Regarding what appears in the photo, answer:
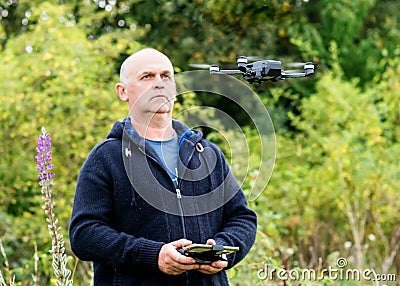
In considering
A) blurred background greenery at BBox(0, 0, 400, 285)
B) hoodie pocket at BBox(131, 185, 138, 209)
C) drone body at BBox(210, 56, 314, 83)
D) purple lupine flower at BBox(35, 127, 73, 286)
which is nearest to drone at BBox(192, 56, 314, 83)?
drone body at BBox(210, 56, 314, 83)

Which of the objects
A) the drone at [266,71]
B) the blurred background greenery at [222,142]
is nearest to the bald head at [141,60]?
the drone at [266,71]

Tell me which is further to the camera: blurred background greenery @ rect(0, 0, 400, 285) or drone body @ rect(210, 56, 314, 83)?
blurred background greenery @ rect(0, 0, 400, 285)

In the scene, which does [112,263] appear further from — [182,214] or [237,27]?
[237,27]

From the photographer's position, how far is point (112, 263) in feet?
8.08

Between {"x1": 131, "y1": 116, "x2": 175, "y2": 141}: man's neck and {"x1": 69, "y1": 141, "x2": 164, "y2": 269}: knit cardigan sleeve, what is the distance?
138 mm

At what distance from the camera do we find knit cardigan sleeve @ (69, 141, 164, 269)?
7.98 feet

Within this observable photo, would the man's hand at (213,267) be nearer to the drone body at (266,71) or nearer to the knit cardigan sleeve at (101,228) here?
the knit cardigan sleeve at (101,228)

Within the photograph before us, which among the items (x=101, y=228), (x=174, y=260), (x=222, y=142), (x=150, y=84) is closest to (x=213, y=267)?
(x=174, y=260)

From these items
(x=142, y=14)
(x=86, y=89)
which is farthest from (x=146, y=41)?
(x=86, y=89)

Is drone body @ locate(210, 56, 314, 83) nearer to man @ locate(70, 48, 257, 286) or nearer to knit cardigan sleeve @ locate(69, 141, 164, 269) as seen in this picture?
man @ locate(70, 48, 257, 286)

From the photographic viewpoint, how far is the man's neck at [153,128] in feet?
8.66

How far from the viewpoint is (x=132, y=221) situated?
8.37 ft

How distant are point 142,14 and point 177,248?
23.2 ft

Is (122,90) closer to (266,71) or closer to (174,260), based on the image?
(174,260)
